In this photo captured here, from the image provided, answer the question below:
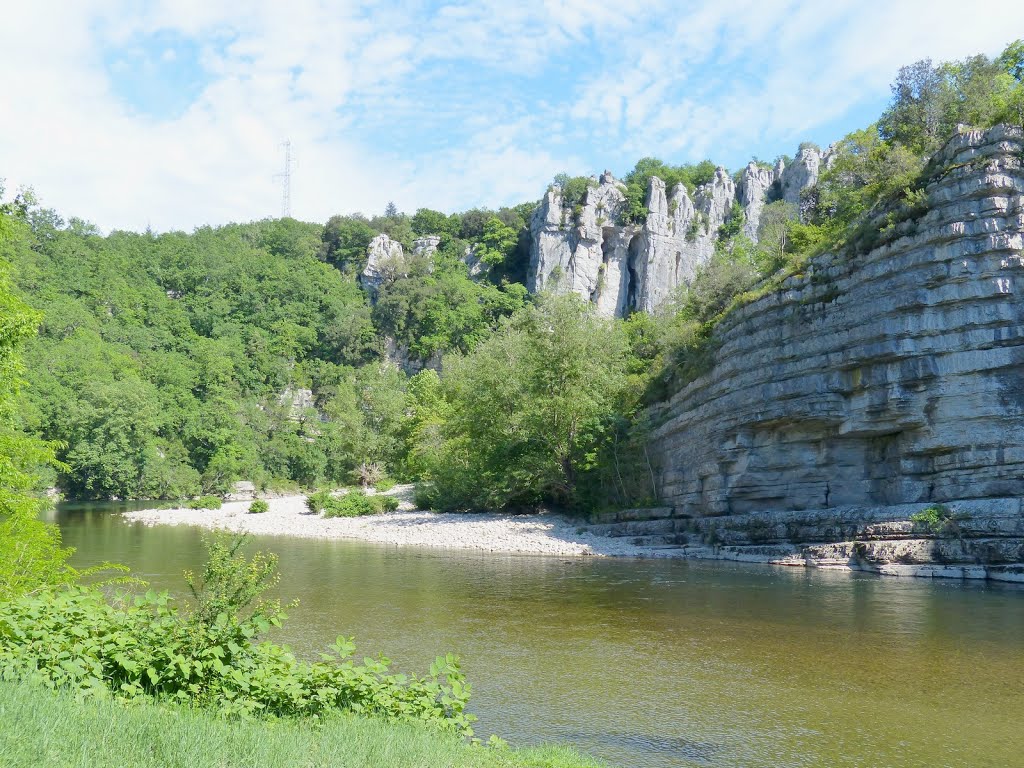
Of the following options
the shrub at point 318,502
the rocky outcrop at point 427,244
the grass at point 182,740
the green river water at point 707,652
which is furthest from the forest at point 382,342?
the green river water at point 707,652

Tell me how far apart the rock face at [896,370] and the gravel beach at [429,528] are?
535 centimetres

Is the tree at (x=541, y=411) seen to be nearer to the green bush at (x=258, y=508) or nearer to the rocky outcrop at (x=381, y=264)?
the green bush at (x=258, y=508)

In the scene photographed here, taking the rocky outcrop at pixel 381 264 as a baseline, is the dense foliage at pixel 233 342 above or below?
below

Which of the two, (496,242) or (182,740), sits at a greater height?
(496,242)

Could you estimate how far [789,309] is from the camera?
26406 millimetres

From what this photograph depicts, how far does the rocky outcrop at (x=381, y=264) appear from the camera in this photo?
94.7m

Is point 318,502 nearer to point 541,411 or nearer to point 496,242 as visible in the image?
point 541,411

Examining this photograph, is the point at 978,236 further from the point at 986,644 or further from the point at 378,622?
the point at 378,622

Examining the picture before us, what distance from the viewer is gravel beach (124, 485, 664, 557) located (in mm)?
28906

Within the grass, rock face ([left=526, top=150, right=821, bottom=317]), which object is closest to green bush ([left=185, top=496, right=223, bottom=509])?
rock face ([left=526, top=150, right=821, bottom=317])

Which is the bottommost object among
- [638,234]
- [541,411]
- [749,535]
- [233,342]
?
[749,535]

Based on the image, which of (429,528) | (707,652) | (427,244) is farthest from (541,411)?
(427,244)

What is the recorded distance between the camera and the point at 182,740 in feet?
15.1

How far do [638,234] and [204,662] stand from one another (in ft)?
257
